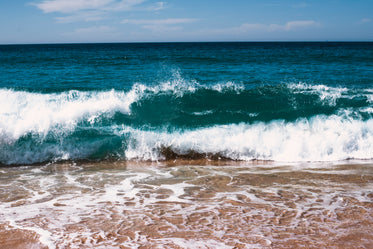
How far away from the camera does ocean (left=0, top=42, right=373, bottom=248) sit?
3.59 meters

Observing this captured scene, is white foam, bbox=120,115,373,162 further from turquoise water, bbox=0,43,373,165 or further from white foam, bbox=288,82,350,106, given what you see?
white foam, bbox=288,82,350,106

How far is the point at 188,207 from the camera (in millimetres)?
4285

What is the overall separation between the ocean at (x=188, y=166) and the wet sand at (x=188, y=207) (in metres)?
0.02

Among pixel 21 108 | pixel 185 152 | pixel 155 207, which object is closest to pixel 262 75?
pixel 185 152

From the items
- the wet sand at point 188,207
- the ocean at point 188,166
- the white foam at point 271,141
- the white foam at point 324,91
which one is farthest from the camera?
the white foam at point 324,91

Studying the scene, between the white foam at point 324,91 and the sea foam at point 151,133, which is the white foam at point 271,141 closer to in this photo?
the sea foam at point 151,133

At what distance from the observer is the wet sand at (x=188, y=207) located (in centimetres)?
340

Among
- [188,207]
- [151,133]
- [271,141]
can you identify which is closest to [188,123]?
[151,133]

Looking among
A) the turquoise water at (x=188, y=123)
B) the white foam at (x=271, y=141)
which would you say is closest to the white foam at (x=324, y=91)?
the turquoise water at (x=188, y=123)

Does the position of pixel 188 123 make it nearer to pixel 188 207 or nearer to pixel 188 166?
pixel 188 166

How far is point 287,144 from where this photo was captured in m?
7.54

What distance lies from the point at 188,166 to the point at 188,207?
7.36 ft

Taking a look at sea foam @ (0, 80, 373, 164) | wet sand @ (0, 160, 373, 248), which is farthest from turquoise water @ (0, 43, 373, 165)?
wet sand @ (0, 160, 373, 248)

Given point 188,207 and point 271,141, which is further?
point 271,141
